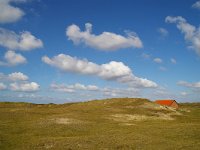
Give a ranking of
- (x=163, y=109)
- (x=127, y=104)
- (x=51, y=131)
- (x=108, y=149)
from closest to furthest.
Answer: (x=108, y=149)
(x=51, y=131)
(x=163, y=109)
(x=127, y=104)

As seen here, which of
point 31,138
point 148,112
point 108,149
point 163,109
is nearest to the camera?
point 108,149

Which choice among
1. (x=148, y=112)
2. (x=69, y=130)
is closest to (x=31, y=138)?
(x=69, y=130)

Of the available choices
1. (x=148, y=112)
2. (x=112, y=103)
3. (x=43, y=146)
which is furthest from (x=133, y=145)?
(x=112, y=103)

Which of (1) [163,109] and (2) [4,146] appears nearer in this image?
(2) [4,146]

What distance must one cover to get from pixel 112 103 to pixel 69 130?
60.8m

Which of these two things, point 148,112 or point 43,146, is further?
point 148,112

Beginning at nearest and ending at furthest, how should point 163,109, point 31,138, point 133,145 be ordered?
1. point 133,145
2. point 31,138
3. point 163,109

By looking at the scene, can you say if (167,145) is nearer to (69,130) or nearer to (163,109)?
(69,130)

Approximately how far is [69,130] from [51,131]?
11.0 ft

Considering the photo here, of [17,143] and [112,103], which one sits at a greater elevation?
[112,103]

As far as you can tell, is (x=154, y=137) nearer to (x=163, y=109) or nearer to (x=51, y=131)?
(x=51, y=131)

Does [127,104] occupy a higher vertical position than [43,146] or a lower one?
higher

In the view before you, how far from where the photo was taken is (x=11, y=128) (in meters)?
53.9

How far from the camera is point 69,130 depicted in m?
53.2
